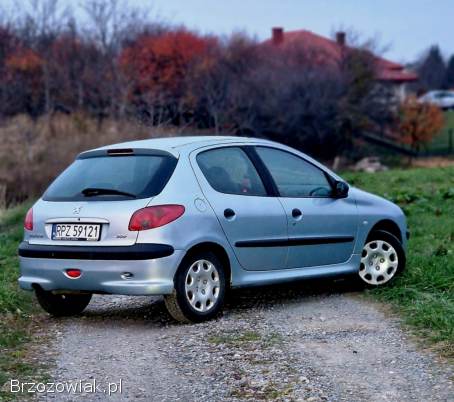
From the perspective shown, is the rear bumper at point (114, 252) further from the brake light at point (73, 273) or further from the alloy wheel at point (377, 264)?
the alloy wheel at point (377, 264)

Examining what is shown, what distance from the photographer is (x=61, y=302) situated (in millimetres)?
7852

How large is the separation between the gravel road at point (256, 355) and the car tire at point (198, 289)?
→ 0.12 m

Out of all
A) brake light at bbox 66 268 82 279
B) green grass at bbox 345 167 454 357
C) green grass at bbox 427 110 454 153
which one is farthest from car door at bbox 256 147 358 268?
green grass at bbox 427 110 454 153

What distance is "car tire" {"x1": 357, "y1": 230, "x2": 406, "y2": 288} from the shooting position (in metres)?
8.62

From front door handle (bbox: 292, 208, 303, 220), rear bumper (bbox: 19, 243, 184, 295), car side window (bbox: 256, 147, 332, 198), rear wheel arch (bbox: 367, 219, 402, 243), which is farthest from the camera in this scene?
rear wheel arch (bbox: 367, 219, 402, 243)

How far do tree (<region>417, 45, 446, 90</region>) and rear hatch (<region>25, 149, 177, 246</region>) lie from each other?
115819mm

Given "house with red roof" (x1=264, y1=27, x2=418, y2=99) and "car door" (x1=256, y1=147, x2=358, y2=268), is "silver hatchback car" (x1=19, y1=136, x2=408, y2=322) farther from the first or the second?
"house with red roof" (x1=264, y1=27, x2=418, y2=99)

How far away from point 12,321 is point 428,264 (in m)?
4.09

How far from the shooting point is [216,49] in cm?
5284

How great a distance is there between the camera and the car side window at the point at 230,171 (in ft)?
24.9

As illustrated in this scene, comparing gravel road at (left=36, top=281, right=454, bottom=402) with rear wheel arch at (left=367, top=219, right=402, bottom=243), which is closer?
gravel road at (left=36, top=281, right=454, bottom=402)

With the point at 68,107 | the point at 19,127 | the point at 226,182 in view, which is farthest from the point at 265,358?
the point at 68,107

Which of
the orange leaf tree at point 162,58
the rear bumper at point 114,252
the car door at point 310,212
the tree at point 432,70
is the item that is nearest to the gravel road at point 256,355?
the car door at point 310,212

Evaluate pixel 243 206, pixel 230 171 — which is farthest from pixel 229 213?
pixel 230 171
